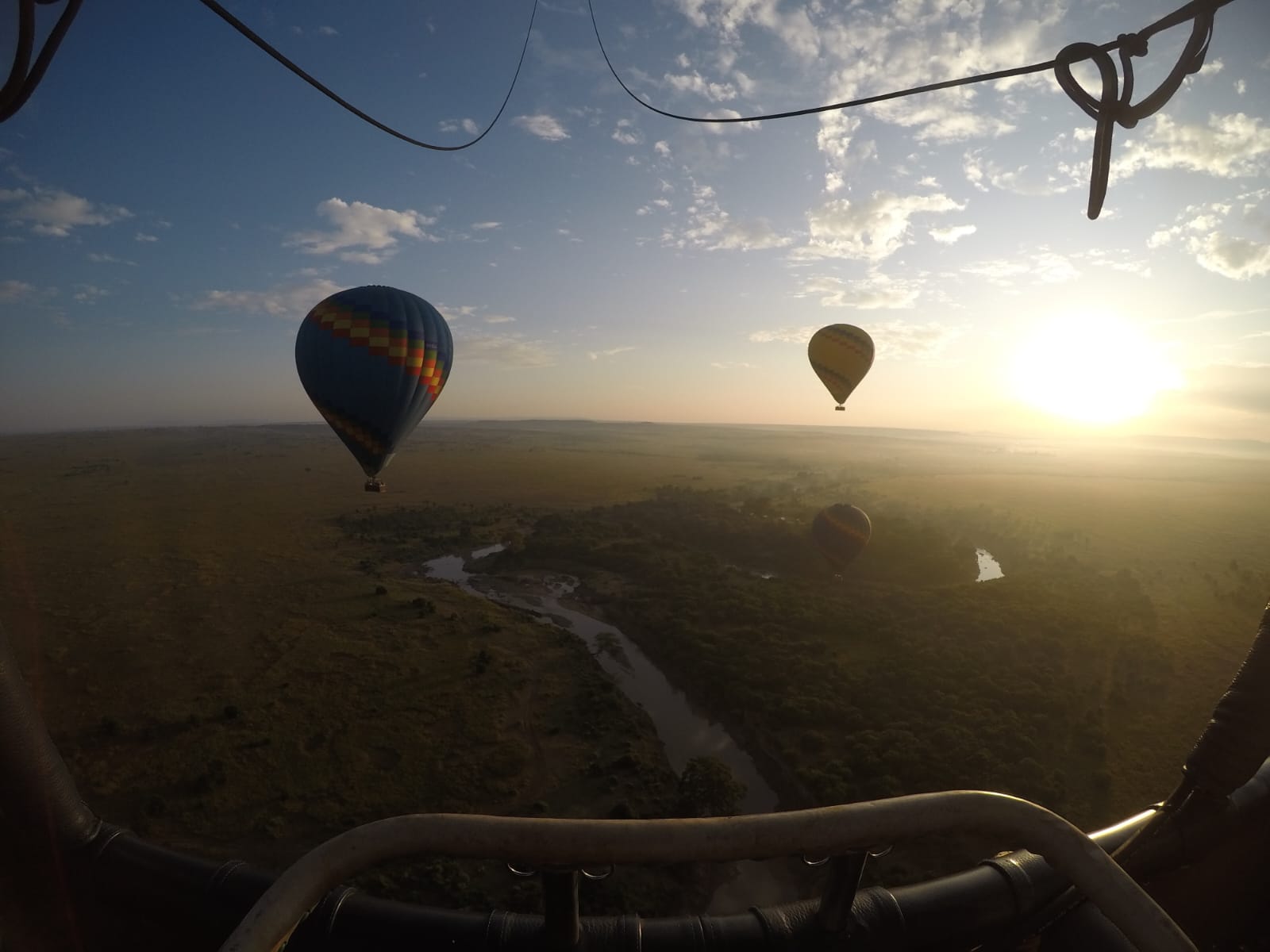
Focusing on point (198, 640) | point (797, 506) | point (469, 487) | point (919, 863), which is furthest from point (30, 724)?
point (469, 487)

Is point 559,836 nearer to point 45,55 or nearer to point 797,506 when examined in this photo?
point 45,55

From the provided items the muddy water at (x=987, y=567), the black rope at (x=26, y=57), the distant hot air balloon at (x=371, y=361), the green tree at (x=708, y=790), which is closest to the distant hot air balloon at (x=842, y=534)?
the muddy water at (x=987, y=567)

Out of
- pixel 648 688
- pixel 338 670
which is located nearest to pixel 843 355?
pixel 648 688

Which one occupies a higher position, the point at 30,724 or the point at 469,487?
the point at 30,724

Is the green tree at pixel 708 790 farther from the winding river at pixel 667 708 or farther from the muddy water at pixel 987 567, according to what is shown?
the muddy water at pixel 987 567

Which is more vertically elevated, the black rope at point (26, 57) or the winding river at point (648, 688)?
the black rope at point (26, 57)

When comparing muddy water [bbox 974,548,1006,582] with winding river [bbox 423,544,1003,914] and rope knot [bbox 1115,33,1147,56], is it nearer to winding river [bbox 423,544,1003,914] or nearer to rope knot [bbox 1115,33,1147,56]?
winding river [bbox 423,544,1003,914]
